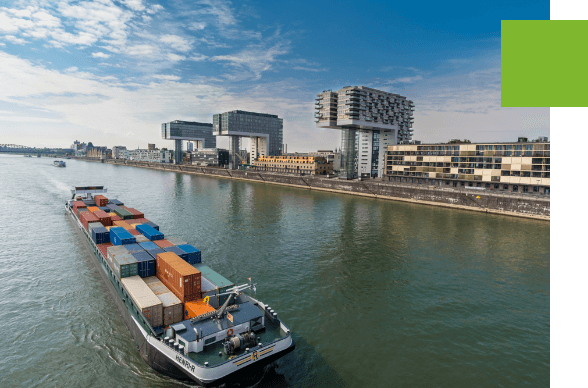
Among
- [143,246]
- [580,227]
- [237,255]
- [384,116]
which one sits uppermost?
[384,116]

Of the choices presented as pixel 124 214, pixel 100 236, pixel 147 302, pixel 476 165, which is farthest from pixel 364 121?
pixel 147 302

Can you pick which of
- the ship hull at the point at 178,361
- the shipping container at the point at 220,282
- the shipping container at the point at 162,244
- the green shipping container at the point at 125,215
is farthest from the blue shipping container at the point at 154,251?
the green shipping container at the point at 125,215

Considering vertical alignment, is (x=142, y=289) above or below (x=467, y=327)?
above

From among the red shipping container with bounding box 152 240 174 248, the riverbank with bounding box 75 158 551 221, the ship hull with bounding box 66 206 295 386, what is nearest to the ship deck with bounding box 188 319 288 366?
the ship hull with bounding box 66 206 295 386

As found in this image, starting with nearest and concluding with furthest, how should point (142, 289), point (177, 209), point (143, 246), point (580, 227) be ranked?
point (580, 227), point (142, 289), point (143, 246), point (177, 209)

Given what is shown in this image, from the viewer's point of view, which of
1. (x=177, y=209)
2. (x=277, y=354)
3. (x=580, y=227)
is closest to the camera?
(x=580, y=227)

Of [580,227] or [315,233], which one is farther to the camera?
[315,233]

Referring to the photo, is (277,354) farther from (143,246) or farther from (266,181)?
(266,181)

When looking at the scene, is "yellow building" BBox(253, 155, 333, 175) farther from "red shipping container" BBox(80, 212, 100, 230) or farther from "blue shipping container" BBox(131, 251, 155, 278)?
"blue shipping container" BBox(131, 251, 155, 278)

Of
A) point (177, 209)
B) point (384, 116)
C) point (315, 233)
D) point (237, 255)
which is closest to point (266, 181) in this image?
point (384, 116)
